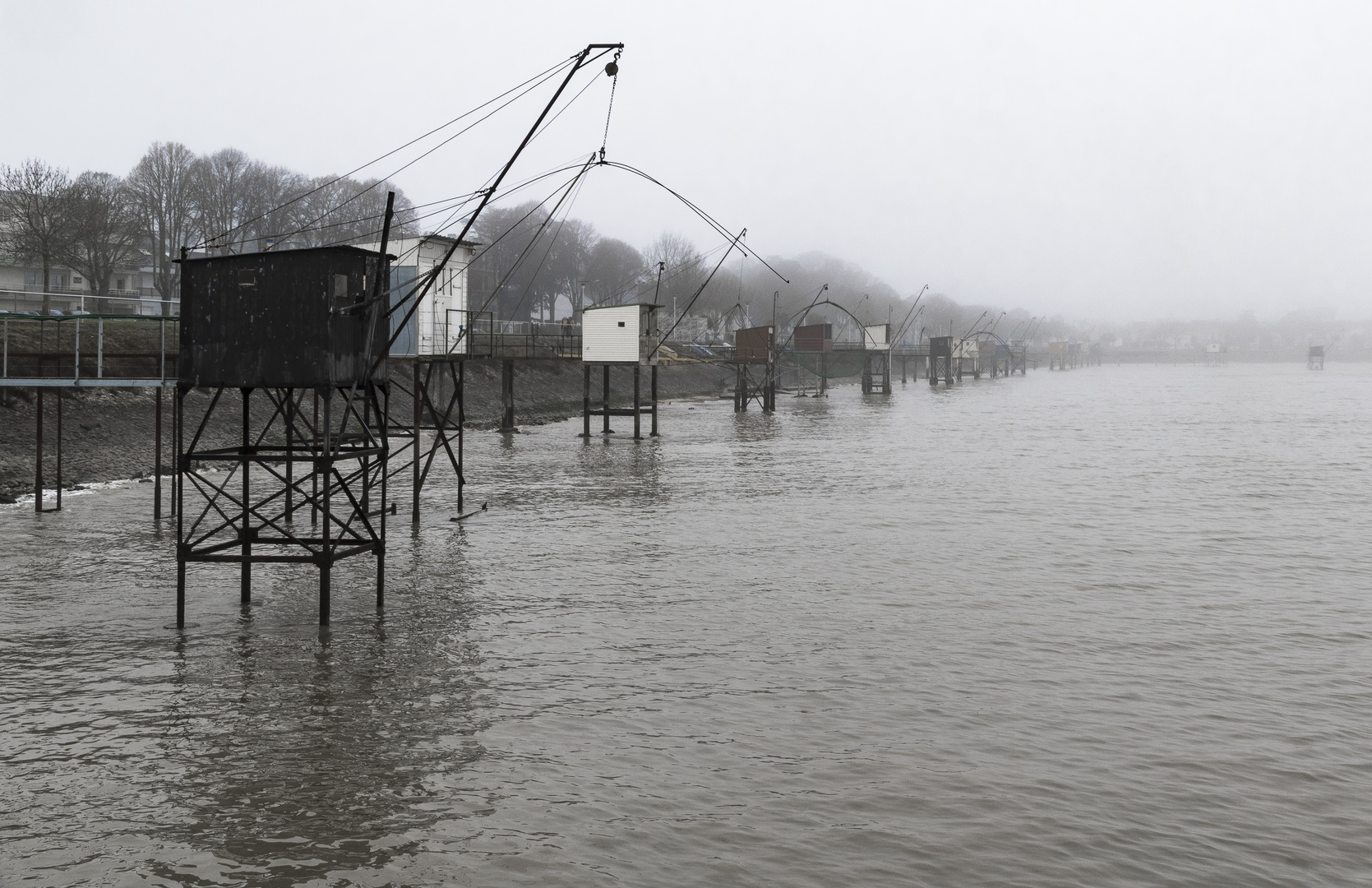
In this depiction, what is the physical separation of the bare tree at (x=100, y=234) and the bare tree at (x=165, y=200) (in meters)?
3.45

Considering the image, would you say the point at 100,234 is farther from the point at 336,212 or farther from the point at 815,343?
the point at 815,343

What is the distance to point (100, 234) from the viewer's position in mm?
66688

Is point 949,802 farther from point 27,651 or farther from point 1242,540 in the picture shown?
point 1242,540

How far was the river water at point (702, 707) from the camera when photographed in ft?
32.7

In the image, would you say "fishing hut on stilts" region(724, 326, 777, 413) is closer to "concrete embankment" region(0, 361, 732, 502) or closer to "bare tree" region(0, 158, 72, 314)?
"concrete embankment" region(0, 361, 732, 502)

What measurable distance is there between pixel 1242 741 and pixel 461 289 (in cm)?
3136

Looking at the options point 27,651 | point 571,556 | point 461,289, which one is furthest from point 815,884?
point 461,289

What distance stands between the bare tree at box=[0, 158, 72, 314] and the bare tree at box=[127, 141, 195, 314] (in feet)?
52.7

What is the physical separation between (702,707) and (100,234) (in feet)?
213

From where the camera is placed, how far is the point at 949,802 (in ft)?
36.2

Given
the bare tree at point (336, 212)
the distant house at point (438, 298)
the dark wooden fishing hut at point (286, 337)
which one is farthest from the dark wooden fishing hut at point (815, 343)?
the dark wooden fishing hut at point (286, 337)

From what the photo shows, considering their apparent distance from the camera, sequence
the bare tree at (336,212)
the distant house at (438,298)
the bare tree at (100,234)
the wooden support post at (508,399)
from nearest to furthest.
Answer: the distant house at (438,298)
the wooden support post at (508,399)
the bare tree at (100,234)
the bare tree at (336,212)

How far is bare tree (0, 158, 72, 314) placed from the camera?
6006 cm

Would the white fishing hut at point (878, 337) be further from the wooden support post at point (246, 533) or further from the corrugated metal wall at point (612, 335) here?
the wooden support post at point (246, 533)
